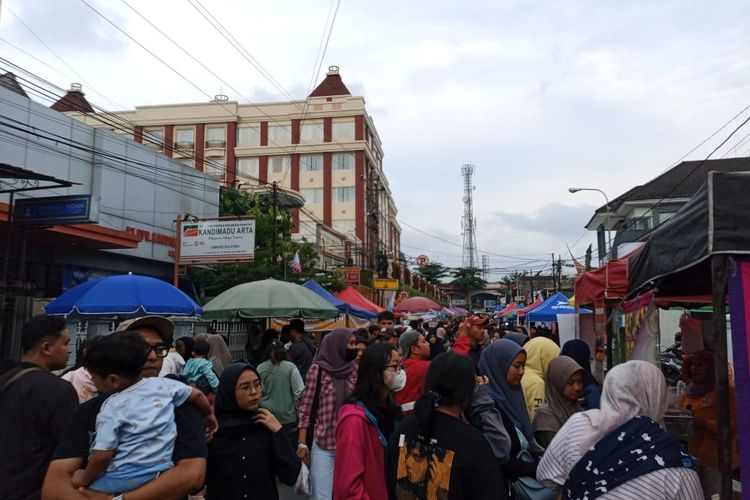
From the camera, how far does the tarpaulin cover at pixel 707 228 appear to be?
10.2ft

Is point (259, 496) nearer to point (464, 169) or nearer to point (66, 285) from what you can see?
point (66, 285)

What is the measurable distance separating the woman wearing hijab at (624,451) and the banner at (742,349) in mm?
735

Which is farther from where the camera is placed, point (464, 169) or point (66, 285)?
point (464, 169)

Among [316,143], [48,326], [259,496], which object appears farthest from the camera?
[316,143]

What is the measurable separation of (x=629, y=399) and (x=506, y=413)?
1.17 m

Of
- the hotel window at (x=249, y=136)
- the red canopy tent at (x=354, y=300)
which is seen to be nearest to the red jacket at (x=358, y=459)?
the red canopy tent at (x=354, y=300)

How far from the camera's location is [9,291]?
1135 centimetres

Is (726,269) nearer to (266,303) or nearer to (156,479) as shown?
(156,479)

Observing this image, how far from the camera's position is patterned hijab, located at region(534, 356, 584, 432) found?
372 centimetres

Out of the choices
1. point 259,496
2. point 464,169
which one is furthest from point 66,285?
point 464,169

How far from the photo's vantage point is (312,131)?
53.4m

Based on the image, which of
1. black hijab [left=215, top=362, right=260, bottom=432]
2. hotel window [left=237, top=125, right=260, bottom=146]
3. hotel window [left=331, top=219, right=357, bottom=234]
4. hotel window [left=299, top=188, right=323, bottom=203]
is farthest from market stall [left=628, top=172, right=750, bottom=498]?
hotel window [left=237, top=125, right=260, bottom=146]

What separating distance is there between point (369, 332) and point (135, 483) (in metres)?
7.94

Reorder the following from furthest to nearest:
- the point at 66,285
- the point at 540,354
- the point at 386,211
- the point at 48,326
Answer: the point at 386,211, the point at 66,285, the point at 540,354, the point at 48,326
